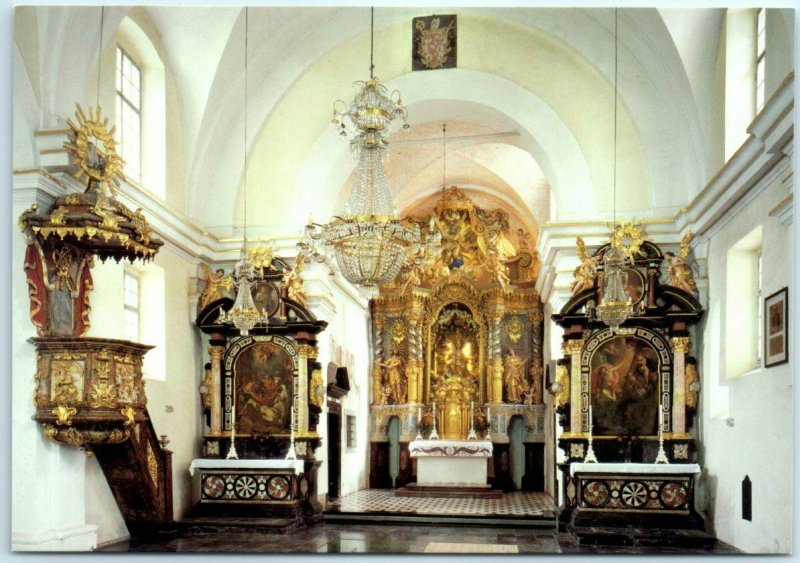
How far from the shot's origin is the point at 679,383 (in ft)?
37.2

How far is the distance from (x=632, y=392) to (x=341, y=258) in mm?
4508

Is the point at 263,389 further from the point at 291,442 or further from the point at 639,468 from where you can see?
the point at 639,468

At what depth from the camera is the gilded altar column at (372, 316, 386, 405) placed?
19234 mm

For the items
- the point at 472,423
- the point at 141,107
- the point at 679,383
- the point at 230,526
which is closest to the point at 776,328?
the point at 679,383

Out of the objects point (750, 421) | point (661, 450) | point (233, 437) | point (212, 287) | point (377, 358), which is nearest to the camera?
point (750, 421)

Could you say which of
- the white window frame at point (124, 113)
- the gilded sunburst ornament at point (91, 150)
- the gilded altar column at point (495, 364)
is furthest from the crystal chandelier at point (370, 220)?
the gilded altar column at point (495, 364)

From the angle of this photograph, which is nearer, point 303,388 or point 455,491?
point 303,388

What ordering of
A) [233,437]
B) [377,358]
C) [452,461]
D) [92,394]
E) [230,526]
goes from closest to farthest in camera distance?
[92,394] → [230,526] → [233,437] → [452,461] → [377,358]

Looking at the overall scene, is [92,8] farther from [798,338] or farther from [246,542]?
[798,338]

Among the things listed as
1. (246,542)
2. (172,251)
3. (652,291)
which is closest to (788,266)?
(652,291)

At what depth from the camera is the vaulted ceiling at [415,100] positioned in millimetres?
11367

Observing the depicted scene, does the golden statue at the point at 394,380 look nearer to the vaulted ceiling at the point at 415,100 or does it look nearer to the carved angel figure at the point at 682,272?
the vaulted ceiling at the point at 415,100

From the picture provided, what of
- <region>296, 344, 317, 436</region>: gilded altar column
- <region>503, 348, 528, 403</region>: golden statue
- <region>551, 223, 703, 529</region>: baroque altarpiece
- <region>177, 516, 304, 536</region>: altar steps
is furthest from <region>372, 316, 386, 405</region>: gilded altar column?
<region>177, 516, 304, 536</region>: altar steps

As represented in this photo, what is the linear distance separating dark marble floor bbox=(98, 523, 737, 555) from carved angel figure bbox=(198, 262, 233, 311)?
9.93 ft
